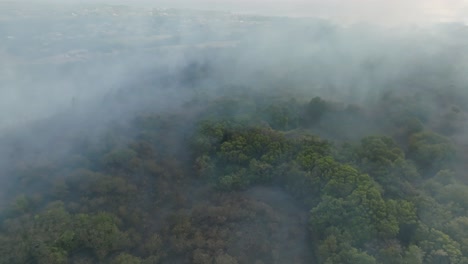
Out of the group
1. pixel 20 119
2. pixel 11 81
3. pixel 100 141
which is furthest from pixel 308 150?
pixel 11 81

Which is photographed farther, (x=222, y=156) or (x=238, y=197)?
(x=222, y=156)

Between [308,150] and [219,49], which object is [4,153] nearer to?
[308,150]

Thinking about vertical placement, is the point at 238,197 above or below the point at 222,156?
below

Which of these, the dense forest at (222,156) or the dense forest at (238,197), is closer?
the dense forest at (238,197)

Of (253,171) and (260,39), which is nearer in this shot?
(253,171)

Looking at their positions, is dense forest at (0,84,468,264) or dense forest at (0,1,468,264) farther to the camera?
dense forest at (0,1,468,264)

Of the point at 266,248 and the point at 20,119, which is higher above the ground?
the point at 20,119

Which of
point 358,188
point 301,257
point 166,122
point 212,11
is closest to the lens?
point 301,257

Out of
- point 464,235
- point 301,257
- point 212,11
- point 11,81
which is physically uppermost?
point 212,11
